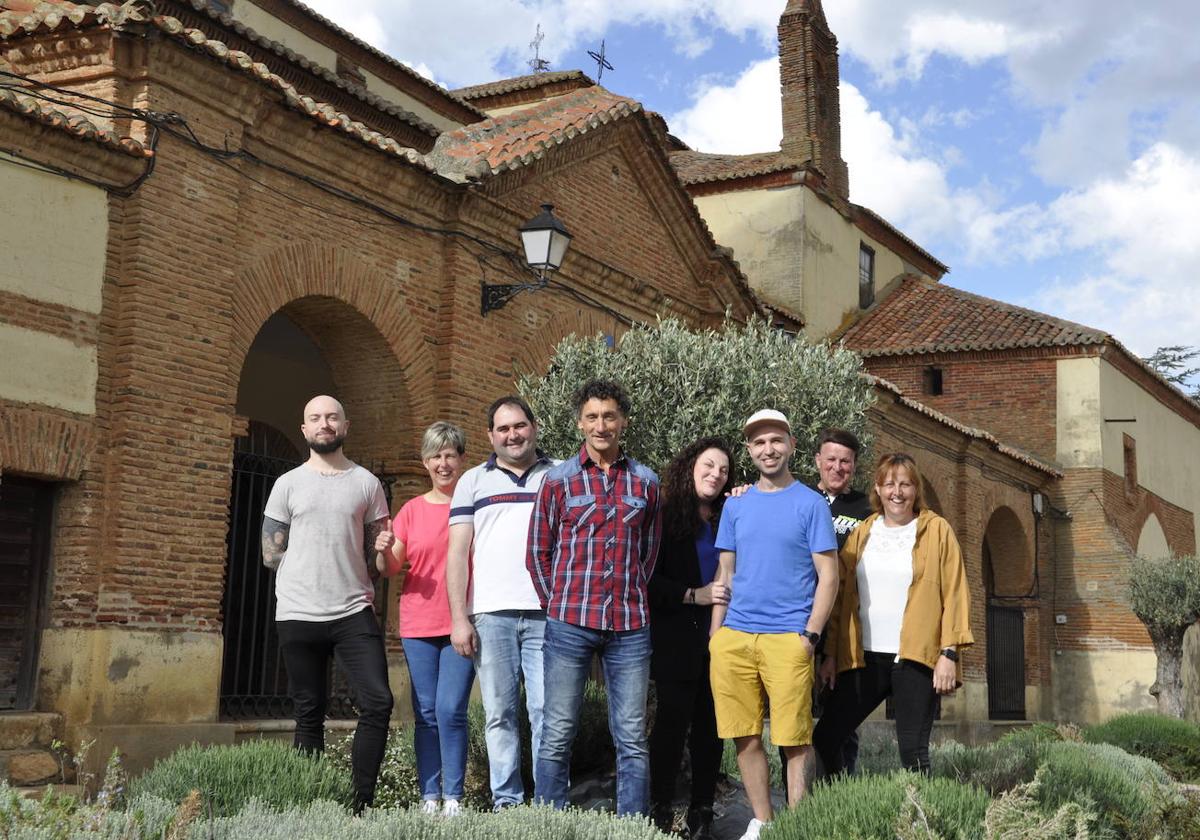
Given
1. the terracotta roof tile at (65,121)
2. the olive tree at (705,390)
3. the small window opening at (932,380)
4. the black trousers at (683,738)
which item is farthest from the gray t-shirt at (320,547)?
the small window opening at (932,380)

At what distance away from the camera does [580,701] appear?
5703 millimetres

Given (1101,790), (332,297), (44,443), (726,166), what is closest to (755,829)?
(1101,790)

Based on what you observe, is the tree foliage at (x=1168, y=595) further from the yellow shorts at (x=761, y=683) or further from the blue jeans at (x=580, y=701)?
the blue jeans at (x=580, y=701)

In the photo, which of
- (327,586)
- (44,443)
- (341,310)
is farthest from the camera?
(341,310)

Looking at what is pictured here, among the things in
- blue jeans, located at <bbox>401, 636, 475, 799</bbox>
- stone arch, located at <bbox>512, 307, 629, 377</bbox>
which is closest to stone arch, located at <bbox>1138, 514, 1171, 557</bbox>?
stone arch, located at <bbox>512, 307, 629, 377</bbox>

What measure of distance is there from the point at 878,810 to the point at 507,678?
1751mm

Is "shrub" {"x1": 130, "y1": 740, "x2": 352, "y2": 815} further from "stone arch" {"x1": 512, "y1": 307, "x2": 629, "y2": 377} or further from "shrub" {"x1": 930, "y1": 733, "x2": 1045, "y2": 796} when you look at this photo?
"stone arch" {"x1": 512, "y1": 307, "x2": 629, "y2": 377}

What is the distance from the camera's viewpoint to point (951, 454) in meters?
23.3

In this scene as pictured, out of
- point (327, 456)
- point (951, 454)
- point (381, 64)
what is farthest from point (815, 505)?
point (951, 454)

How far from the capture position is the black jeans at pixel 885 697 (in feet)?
19.7

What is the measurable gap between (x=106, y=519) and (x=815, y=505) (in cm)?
522

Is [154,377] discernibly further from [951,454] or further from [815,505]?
[951,454]

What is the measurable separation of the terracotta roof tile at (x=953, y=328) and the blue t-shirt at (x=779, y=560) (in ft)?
66.6

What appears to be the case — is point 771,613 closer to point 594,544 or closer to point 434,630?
point 594,544
